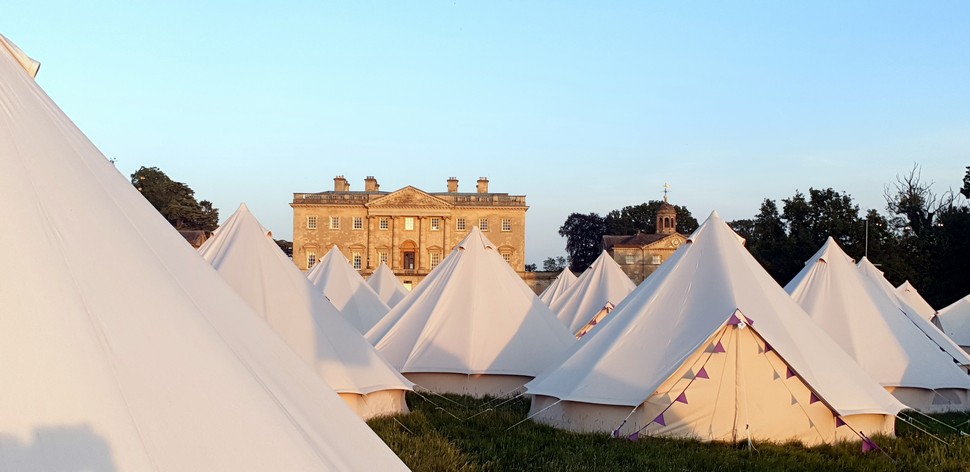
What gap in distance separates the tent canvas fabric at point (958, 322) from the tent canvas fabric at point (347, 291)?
54.4 feet

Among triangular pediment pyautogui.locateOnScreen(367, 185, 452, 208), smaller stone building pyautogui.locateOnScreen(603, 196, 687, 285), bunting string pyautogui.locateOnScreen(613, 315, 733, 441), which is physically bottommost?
bunting string pyautogui.locateOnScreen(613, 315, 733, 441)

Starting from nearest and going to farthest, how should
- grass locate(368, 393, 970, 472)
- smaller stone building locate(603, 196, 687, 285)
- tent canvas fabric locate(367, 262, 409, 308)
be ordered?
grass locate(368, 393, 970, 472)
tent canvas fabric locate(367, 262, 409, 308)
smaller stone building locate(603, 196, 687, 285)

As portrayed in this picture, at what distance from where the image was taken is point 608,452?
816cm

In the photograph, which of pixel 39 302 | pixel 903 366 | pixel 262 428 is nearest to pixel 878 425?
pixel 903 366

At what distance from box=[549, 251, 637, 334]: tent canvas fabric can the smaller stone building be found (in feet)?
131

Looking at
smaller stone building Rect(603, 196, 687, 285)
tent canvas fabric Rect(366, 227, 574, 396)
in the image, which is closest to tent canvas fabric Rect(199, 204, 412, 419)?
tent canvas fabric Rect(366, 227, 574, 396)

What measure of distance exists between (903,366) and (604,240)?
5794 centimetres

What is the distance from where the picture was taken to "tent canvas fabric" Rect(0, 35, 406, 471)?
307 cm

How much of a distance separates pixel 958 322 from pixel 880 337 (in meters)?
15.8

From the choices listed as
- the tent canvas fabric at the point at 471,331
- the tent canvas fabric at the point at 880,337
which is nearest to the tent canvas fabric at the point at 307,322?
the tent canvas fabric at the point at 471,331

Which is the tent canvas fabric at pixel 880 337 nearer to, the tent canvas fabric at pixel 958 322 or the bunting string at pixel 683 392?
the bunting string at pixel 683 392

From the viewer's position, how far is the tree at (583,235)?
9319 centimetres

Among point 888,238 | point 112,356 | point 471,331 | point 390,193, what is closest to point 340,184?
point 390,193

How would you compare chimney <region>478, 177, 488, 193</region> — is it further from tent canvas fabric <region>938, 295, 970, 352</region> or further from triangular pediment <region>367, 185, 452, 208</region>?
tent canvas fabric <region>938, 295, 970, 352</region>
